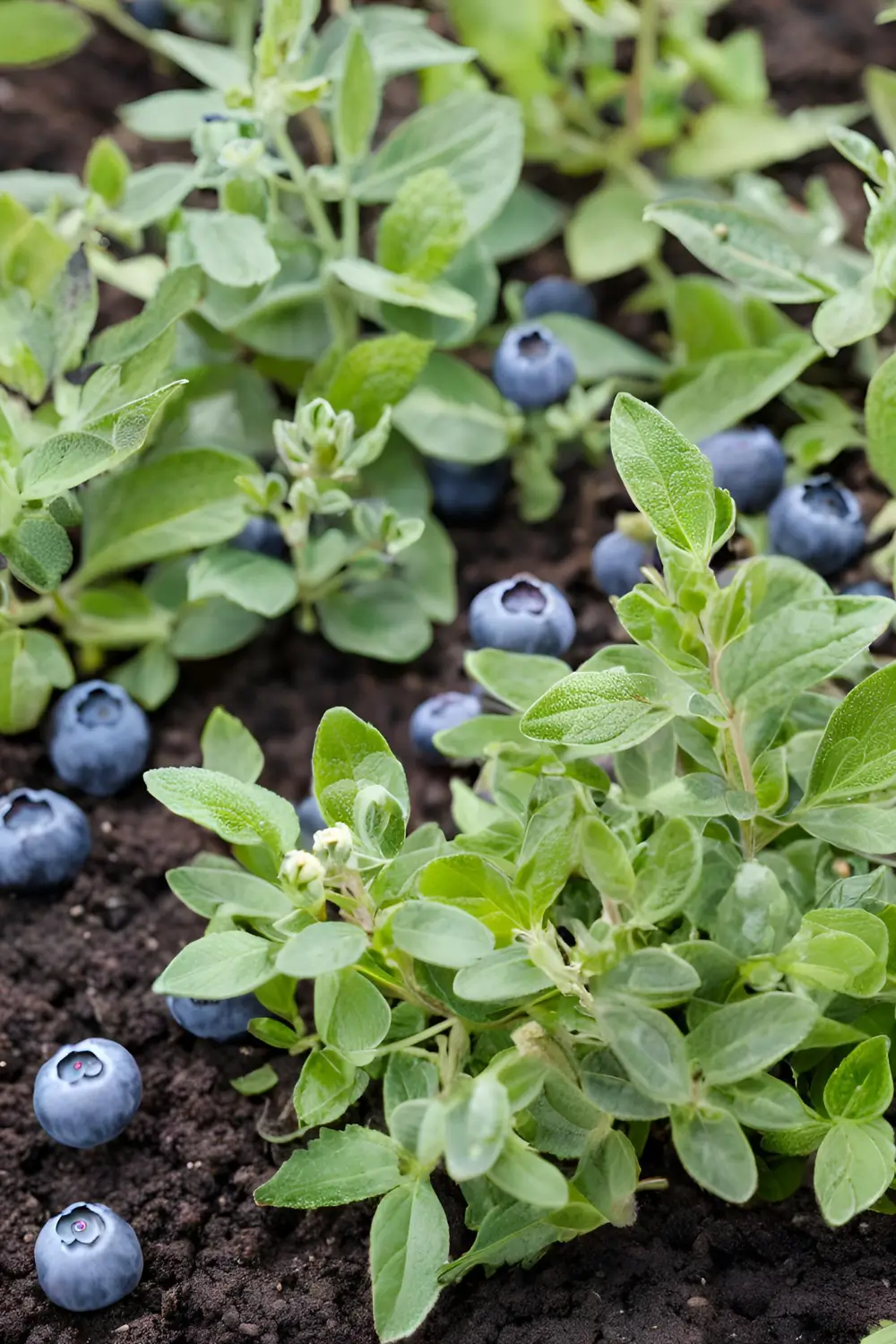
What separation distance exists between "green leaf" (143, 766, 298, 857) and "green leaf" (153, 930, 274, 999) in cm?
8

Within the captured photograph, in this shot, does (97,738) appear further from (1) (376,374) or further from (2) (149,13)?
(2) (149,13)

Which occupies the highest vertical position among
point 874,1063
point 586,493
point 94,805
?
point 874,1063

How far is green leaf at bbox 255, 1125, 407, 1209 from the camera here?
3.78 ft

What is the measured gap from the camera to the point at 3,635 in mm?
1565

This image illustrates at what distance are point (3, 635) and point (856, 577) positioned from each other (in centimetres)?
100

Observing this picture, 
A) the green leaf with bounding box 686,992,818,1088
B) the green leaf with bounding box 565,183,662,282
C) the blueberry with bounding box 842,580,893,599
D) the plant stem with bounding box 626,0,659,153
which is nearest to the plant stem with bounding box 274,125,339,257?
the green leaf with bounding box 565,183,662,282

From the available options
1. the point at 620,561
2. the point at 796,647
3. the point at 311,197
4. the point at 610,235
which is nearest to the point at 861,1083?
the point at 796,647

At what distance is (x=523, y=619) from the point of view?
155cm

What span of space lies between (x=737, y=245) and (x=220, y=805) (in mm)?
871

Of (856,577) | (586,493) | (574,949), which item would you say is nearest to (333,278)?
(586,493)

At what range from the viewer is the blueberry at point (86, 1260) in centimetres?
122

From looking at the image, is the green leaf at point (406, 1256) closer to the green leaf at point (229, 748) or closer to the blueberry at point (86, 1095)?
the blueberry at point (86, 1095)

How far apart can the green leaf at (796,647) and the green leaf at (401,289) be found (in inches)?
26.1

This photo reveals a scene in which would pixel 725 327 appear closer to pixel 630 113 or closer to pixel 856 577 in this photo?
pixel 856 577
